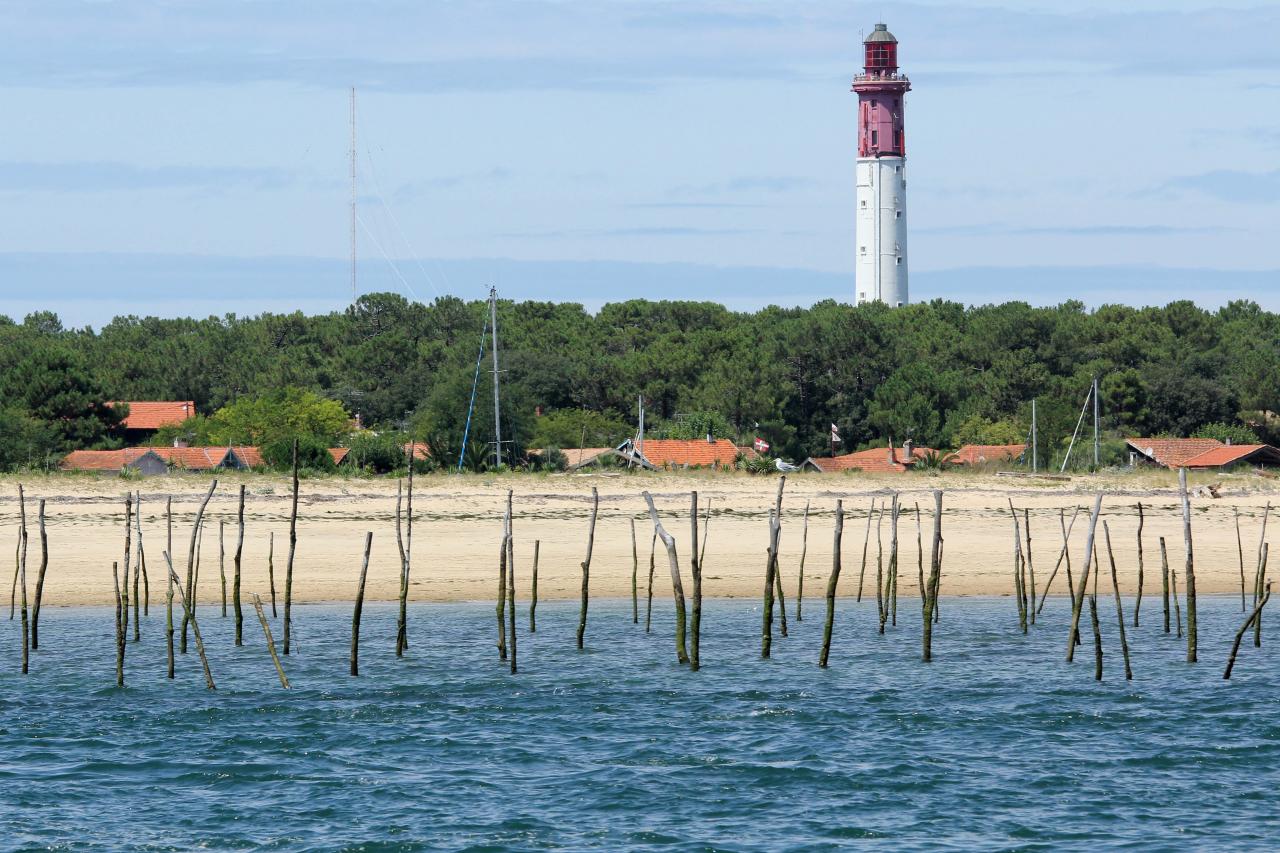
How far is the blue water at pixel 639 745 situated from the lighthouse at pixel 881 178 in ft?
273

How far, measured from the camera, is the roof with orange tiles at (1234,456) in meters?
66.4

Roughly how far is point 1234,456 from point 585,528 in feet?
119

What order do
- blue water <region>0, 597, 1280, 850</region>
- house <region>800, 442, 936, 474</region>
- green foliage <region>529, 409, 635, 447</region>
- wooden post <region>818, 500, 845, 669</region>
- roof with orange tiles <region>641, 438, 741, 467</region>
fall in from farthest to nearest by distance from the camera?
green foliage <region>529, 409, 635, 447</region>, house <region>800, 442, 936, 474</region>, roof with orange tiles <region>641, 438, 741, 467</region>, wooden post <region>818, 500, 845, 669</region>, blue water <region>0, 597, 1280, 850</region>

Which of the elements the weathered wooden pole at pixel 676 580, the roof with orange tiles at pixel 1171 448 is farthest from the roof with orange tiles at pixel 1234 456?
Result: the weathered wooden pole at pixel 676 580

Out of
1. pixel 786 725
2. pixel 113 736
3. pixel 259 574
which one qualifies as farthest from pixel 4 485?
pixel 786 725

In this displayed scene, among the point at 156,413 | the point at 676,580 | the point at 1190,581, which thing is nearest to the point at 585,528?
the point at 676,580

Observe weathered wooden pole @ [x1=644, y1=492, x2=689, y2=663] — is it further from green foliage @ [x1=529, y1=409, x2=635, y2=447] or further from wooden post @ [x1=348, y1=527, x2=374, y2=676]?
green foliage @ [x1=529, y1=409, x2=635, y2=447]

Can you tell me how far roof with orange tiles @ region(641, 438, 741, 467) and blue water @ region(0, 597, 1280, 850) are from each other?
37596 millimetres

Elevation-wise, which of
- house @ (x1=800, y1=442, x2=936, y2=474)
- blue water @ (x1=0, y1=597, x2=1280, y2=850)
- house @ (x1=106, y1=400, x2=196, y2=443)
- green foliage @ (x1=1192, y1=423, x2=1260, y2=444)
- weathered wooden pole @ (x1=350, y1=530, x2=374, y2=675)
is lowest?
blue water @ (x1=0, y1=597, x2=1280, y2=850)

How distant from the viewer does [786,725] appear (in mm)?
22281

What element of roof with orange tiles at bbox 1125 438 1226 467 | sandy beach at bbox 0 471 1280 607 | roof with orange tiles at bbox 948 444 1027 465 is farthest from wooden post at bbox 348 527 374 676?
roof with orange tiles at bbox 1125 438 1226 467

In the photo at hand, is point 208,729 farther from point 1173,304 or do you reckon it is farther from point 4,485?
point 1173,304

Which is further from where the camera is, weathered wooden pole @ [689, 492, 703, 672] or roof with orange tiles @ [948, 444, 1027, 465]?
roof with orange tiles @ [948, 444, 1027, 465]

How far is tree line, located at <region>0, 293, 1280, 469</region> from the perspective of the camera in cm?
7244
